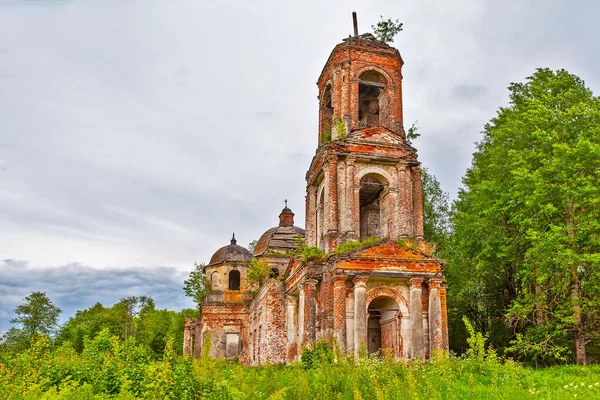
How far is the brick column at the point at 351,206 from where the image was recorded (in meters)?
19.5

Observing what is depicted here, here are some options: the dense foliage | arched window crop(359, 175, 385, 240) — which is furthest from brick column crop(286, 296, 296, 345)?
the dense foliage

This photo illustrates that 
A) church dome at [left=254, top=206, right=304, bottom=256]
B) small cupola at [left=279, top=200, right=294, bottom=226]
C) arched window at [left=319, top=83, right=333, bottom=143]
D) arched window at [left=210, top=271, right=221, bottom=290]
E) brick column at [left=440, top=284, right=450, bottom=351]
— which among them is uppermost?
arched window at [left=319, top=83, right=333, bottom=143]

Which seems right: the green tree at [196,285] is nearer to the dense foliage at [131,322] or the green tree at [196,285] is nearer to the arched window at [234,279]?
the arched window at [234,279]

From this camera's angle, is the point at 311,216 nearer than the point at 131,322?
Yes

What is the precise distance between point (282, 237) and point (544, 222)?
59.3ft

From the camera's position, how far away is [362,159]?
2050cm

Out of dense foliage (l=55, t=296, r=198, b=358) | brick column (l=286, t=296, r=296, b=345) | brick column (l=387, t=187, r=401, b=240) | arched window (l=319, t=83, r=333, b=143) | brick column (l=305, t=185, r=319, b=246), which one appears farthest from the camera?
dense foliage (l=55, t=296, r=198, b=358)

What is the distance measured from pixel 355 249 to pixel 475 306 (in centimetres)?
1213

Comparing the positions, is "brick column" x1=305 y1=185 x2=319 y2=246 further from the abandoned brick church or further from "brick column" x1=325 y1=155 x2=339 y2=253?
"brick column" x1=325 y1=155 x2=339 y2=253

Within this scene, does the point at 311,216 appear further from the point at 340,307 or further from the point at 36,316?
the point at 36,316

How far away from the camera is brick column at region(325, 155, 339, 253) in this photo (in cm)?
1938

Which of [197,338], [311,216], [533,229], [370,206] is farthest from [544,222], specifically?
[197,338]

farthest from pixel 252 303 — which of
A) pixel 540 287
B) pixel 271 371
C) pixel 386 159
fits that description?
pixel 271 371

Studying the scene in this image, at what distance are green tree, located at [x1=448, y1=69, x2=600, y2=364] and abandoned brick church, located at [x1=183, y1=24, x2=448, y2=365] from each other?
359 cm
